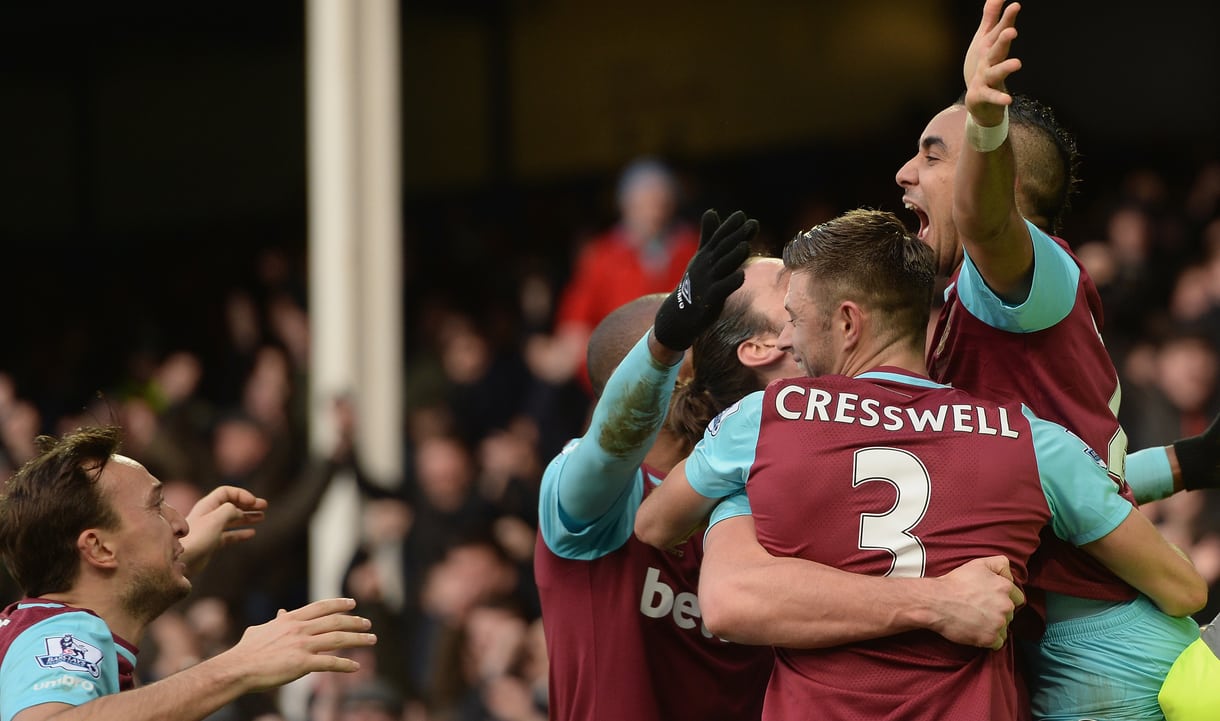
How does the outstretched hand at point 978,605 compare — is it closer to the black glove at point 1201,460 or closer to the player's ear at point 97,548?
the black glove at point 1201,460

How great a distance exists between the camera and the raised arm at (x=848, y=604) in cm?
279

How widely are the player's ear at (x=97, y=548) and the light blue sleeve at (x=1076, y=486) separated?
1915 mm

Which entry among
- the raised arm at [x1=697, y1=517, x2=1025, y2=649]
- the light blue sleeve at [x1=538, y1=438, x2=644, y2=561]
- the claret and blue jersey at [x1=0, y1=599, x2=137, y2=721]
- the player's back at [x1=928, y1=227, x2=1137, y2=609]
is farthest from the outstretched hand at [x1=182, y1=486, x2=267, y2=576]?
the player's back at [x1=928, y1=227, x2=1137, y2=609]

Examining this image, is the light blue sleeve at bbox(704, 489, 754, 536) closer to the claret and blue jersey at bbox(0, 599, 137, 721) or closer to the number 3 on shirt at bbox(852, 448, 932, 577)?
the number 3 on shirt at bbox(852, 448, 932, 577)

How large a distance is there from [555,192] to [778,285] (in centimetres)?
1001

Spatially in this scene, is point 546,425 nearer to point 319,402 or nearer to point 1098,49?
point 319,402

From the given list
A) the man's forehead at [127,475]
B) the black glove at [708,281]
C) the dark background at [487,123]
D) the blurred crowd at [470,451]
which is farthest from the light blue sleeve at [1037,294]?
the dark background at [487,123]

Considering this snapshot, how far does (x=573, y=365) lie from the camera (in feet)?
27.8

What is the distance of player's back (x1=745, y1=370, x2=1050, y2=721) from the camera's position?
2.85 meters

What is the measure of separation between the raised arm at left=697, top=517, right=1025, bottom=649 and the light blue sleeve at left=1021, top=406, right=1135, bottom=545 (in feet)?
0.53

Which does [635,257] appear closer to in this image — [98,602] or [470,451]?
[470,451]

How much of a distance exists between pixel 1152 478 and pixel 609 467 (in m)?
1.26

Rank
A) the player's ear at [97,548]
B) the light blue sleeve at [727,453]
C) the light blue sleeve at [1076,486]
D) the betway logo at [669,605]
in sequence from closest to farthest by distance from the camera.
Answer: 1. the light blue sleeve at [1076,486]
2. the light blue sleeve at [727,453]
3. the player's ear at [97,548]
4. the betway logo at [669,605]

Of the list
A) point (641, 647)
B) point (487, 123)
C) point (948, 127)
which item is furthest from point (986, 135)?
point (487, 123)
